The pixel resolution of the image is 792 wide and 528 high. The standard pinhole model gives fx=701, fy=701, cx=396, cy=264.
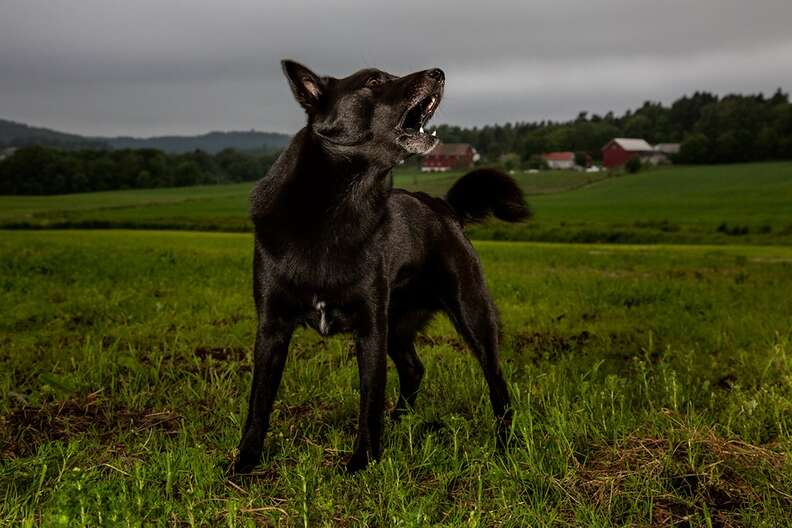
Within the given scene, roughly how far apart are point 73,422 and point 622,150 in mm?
130795

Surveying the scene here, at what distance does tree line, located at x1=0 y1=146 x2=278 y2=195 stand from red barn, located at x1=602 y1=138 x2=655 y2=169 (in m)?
68.7

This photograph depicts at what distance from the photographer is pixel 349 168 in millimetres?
4004

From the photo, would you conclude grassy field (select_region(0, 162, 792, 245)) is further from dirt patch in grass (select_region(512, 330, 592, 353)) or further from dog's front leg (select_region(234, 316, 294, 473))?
dog's front leg (select_region(234, 316, 294, 473))

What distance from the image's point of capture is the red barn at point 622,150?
12500 cm

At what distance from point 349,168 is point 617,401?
3056mm

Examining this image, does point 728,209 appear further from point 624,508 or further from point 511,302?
point 624,508

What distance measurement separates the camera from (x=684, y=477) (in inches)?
157

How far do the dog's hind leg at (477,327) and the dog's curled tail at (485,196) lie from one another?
83cm

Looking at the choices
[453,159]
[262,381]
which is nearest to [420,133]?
[262,381]

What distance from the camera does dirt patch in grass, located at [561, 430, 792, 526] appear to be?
381 centimetres

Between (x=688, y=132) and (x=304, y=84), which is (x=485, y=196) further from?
(x=688, y=132)

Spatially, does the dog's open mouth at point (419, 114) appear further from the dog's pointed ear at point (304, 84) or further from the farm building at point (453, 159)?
the farm building at point (453, 159)

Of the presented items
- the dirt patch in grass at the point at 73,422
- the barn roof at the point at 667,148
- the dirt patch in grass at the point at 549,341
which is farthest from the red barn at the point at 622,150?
the dirt patch in grass at the point at 73,422

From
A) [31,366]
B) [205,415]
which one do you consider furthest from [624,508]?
[31,366]
